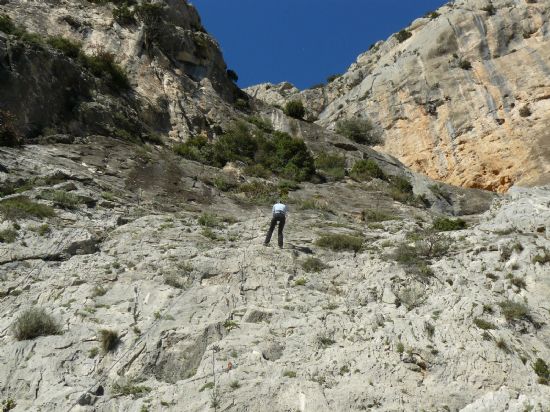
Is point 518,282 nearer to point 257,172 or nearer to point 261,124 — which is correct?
point 257,172

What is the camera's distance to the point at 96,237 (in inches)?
589

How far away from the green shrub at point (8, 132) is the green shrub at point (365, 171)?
49.2 feet

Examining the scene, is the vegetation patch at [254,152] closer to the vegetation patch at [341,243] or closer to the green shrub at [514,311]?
the vegetation patch at [341,243]

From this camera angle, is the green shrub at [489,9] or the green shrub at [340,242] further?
the green shrub at [489,9]

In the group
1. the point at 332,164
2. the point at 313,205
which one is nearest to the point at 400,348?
the point at 313,205

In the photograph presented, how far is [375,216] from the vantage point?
2173 cm

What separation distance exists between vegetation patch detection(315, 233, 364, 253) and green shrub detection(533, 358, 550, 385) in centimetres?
632

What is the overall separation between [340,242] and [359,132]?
2380cm

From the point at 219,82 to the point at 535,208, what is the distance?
2486cm

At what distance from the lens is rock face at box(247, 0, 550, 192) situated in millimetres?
33000

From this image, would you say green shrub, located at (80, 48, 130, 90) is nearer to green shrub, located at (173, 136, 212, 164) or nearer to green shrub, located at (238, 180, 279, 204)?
green shrub, located at (173, 136, 212, 164)

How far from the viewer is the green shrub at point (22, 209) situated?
14.9 metres

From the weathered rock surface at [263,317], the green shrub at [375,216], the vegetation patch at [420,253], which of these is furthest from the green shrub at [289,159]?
the vegetation patch at [420,253]

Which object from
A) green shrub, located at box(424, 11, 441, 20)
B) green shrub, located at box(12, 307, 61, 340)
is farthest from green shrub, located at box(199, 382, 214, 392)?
green shrub, located at box(424, 11, 441, 20)
